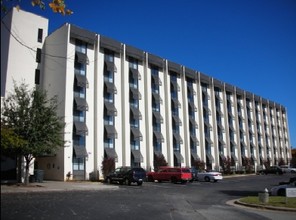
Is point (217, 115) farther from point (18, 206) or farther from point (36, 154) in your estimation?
point (18, 206)

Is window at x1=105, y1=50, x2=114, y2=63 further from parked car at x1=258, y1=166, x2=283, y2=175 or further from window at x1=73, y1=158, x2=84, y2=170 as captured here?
parked car at x1=258, y1=166, x2=283, y2=175

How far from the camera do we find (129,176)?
113 ft

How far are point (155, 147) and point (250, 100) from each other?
44.4 metres

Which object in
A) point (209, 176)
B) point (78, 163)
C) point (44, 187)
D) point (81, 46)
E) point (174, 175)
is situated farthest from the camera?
point (81, 46)

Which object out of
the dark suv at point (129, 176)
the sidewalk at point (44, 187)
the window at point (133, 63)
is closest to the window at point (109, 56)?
the window at point (133, 63)

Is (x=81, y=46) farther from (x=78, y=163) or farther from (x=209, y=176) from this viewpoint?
(x=209, y=176)

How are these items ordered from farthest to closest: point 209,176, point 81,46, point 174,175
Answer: point 81,46
point 209,176
point 174,175

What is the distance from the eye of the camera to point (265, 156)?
90.8 metres

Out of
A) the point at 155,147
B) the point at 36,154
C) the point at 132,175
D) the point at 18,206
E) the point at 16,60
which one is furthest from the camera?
the point at 155,147

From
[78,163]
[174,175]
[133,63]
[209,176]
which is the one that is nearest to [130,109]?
[133,63]

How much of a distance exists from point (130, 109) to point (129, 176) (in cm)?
1874

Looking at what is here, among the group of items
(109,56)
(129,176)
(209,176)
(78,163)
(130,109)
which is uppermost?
(109,56)

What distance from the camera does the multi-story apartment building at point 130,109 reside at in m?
42.3

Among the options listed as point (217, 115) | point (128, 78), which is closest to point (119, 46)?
point (128, 78)
